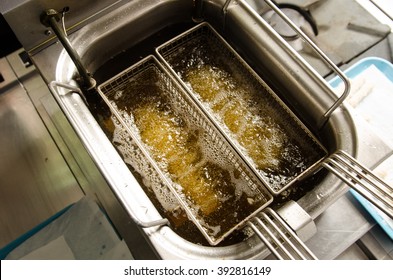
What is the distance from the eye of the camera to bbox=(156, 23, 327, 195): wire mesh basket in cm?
103

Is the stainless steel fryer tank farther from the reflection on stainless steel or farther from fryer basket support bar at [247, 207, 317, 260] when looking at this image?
the reflection on stainless steel

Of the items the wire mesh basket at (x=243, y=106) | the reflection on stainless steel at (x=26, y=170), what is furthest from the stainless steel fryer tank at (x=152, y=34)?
the reflection on stainless steel at (x=26, y=170)

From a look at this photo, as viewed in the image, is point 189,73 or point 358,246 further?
point 189,73

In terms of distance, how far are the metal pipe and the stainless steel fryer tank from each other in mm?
49

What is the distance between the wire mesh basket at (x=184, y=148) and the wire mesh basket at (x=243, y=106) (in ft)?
0.15

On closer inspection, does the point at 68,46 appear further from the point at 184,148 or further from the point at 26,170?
the point at 26,170

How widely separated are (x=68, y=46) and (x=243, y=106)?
57 centimetres

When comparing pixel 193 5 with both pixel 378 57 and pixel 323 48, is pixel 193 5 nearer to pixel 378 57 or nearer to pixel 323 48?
pixel 323 48

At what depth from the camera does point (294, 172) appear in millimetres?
1020

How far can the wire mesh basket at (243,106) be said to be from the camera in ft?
3.37

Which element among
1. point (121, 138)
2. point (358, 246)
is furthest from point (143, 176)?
point (358, 246)
